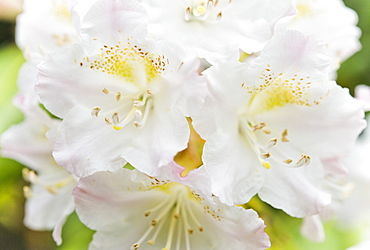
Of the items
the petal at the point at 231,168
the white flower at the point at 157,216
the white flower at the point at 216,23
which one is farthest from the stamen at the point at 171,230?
the white flower at the point at 216,23

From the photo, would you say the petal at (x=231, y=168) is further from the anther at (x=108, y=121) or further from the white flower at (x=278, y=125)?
the anther at (x=108, y=121)

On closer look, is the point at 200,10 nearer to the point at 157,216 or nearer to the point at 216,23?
the point at 216,23

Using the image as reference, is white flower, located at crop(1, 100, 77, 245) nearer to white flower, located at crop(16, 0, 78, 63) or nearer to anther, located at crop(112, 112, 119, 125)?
white flower, located at crop(16, 0, 78, 63)

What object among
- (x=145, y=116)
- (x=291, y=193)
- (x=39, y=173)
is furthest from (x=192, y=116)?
(x=39, y=173)

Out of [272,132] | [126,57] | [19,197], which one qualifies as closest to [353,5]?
[272,132]

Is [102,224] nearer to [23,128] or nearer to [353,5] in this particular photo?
[23,128]

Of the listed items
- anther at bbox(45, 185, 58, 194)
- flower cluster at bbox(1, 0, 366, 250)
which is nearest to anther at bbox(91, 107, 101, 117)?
flower cluster at bbox(1, 0, 366, 250)
